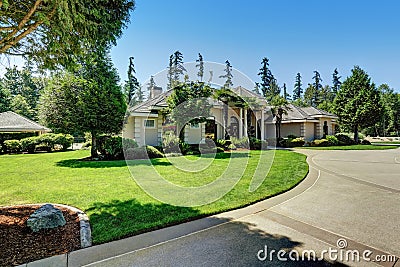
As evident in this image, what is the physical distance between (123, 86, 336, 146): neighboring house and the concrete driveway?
1168 cm

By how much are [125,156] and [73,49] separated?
929 cm

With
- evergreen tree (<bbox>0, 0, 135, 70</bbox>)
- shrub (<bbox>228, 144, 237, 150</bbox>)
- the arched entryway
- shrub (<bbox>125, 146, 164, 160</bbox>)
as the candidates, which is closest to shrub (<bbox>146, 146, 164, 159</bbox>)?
shrub (<bbox>125, 146, 164, 160</bbox>)

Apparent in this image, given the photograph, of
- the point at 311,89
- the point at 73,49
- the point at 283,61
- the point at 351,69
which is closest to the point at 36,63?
the point at 73,49

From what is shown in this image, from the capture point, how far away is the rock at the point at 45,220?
12.4 ft

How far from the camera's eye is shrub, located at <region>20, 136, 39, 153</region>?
17.8 metres

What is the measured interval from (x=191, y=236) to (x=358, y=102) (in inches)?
1133

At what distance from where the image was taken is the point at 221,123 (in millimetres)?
20562

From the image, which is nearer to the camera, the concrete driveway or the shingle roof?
the concrete driveway

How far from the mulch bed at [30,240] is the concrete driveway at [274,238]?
37 centimetres

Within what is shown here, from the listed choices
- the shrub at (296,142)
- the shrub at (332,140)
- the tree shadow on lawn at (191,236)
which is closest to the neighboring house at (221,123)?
the shrub at (332,140)

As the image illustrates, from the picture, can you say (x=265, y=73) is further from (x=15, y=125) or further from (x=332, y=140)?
(x=15, y=125)

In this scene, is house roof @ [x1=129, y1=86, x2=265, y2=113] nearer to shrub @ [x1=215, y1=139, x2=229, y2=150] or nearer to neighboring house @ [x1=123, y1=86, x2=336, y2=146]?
neighboring house @ [x1=123, y1=86, x2=336, y2=146]

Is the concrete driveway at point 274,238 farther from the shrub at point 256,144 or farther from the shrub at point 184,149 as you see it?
the shrub at point 256,144

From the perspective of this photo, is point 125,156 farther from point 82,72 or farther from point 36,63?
point 36,63
